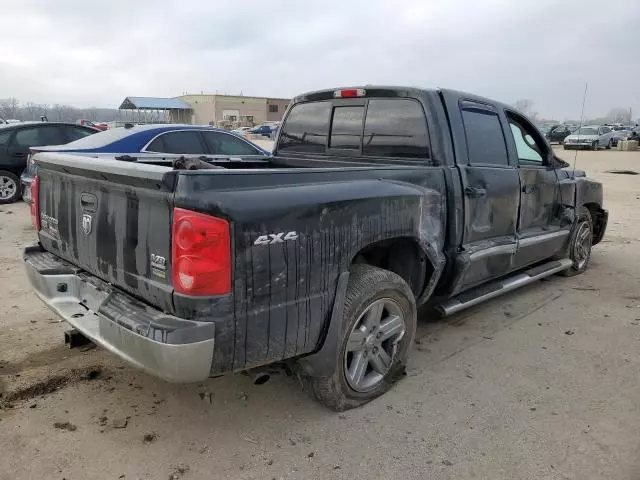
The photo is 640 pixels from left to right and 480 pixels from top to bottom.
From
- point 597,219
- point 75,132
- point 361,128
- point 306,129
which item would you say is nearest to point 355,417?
point 361,128

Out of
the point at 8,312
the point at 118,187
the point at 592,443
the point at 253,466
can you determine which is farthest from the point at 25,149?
the point at 592,443

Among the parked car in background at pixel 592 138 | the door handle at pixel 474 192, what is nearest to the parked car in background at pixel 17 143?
the door handle at pixel 474 192

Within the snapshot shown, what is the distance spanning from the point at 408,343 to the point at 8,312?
11.6 ft

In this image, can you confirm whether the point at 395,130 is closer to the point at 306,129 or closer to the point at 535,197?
the point at 306,129

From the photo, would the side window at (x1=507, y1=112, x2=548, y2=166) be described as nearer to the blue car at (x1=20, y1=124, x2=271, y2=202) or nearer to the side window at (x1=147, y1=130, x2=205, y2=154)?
the blue car at (x1=20, y1=124, x2=271, y2=202)

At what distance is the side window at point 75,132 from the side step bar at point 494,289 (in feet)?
30.9

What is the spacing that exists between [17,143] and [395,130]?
9.60m

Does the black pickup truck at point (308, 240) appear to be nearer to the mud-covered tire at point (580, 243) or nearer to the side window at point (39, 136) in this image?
the mud-covered tire at point (580, 243)

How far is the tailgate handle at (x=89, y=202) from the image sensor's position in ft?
9.39

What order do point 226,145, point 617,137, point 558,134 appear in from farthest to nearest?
point 558,134 < point 617,137 < point 226,145

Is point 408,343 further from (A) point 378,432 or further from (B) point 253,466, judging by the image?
(B) point 253,466

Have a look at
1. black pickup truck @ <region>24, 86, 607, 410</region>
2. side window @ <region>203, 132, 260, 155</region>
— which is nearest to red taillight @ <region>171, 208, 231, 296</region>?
black pickup truck @ <region>24, 86, 607, 410</region>

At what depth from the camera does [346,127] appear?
432 centimetres

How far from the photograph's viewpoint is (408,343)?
352cm
